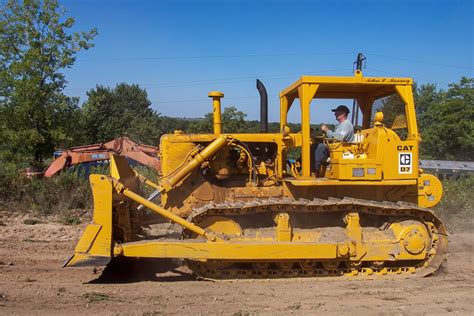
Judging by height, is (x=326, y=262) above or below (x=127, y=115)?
below

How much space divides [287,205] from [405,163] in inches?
72.4

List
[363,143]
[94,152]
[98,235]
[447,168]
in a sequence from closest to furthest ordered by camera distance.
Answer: [98,235], [363,143], [94,152], [447,168]

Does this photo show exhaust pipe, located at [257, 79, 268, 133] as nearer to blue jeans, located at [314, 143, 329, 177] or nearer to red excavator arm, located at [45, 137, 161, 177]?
blue jeans, located at [314, 143, 329, 177]

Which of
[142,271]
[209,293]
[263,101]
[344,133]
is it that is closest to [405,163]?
[344,133]

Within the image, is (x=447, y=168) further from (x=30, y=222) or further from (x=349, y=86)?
(x=30, y=222)

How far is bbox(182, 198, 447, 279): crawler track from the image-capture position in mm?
6473

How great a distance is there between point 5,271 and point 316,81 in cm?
549

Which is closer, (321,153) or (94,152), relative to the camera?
(321,153)

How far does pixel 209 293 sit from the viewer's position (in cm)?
594

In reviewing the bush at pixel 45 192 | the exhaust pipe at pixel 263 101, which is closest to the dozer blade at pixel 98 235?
the exhaust pipe at pixel 263 101

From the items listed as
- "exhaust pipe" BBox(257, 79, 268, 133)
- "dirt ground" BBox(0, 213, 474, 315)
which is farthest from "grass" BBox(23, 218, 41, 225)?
"exhaust pipe" BBox(257, 79, 268, 133)

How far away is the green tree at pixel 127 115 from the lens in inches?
1732

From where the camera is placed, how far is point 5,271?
7.02 metres

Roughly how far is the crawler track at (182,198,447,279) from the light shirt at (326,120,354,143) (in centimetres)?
104
